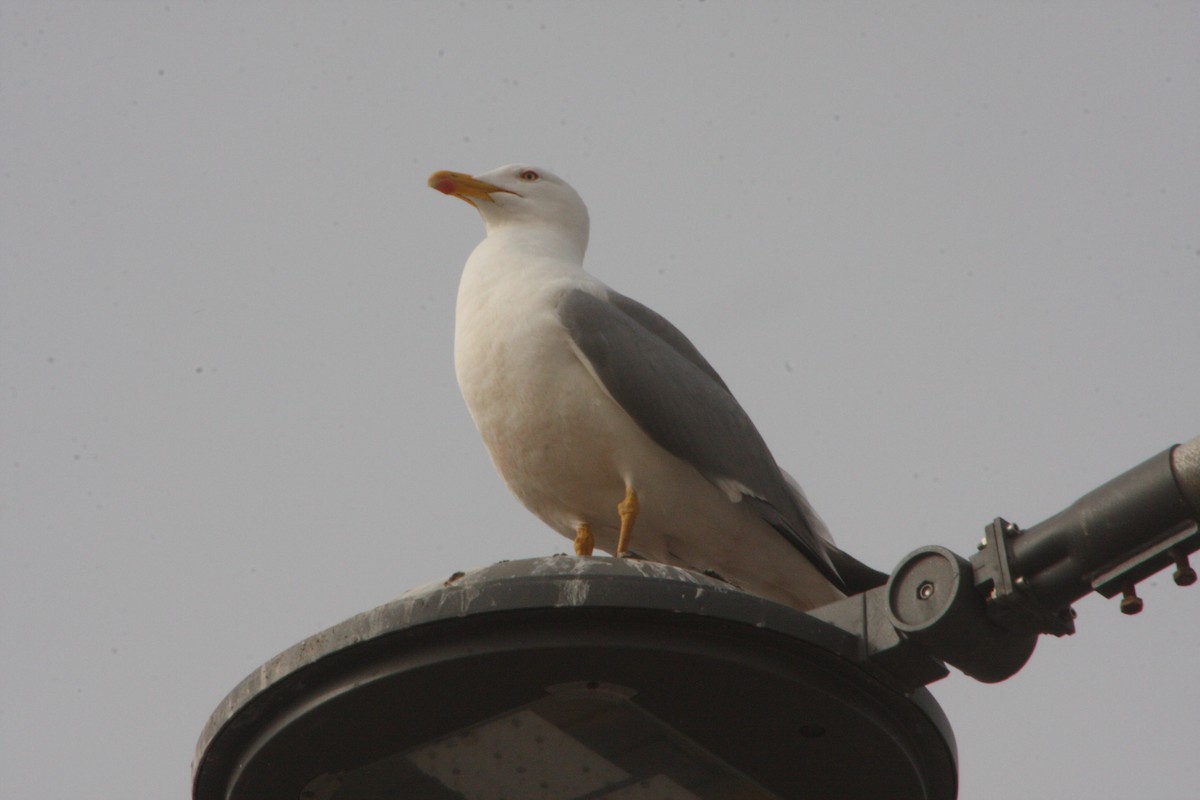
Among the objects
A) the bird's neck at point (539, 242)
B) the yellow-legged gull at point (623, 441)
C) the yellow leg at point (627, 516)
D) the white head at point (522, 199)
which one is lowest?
the yellow leg at point (627, 516)

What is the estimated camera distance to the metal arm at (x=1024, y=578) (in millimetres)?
2662

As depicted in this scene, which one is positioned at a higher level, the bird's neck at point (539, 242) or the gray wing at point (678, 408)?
the bird's neck at point (539, 242)

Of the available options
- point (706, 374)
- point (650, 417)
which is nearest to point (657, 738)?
point (650, 417)

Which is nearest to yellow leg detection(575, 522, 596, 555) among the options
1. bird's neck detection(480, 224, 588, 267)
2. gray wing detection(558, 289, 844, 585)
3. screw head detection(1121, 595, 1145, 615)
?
gray wing detection(558, 289, 844, 585)

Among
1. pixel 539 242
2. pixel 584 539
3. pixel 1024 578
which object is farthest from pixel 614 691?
pixel 539 242

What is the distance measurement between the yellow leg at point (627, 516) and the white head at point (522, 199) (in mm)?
1633

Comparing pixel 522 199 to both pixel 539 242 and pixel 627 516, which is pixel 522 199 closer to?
pixel 539 242

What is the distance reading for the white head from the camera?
22.0 feet

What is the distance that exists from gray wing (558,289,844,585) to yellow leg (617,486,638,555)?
0.67ft

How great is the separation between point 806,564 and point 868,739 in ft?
7.70

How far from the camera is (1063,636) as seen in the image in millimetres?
2918

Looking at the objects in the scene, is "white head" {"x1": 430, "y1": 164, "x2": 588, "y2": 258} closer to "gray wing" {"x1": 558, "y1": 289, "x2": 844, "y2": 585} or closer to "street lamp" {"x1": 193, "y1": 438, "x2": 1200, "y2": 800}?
"gray wing" {"x1": 558, "y1": 289, "x2": 844, "y2": 585}

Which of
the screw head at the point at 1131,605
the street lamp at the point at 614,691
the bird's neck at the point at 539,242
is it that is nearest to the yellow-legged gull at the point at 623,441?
the bird's neck at the point at 539,242

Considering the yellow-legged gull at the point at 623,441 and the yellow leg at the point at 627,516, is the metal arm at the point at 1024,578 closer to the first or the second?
the yellow leg at the point at 627,516
